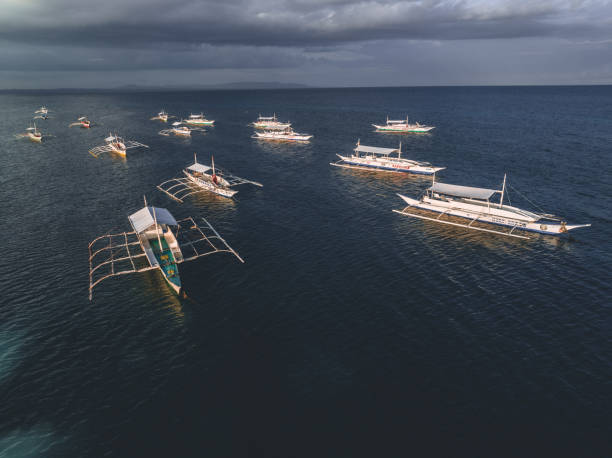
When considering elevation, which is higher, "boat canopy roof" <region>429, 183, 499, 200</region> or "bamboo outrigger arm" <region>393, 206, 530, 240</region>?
"boat canopy roof" <region>429, 183, 499, 200</region>

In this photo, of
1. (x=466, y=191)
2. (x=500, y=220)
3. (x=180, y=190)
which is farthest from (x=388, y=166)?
(x=180, y=190)

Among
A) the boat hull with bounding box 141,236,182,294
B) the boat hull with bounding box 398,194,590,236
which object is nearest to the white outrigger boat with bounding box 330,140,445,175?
the boat hull with bounding box 398,194,590,236

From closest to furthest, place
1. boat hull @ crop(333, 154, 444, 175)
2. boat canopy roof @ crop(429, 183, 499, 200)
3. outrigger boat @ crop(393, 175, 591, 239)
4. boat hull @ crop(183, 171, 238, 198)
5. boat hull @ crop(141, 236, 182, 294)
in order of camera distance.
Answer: boat hull @ crop(141, 236, 182, 294) < outrigger boat @ crop(393, 175, 591, 239) < boat canopy roof @ crop(429, 183, 499, 200) < boat hull @ crop(183, 171, 238, 198) < boat hull @ crop(333, 154, 444, 175)

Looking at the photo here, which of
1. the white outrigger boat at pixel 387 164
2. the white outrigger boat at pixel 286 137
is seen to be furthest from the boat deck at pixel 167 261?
Result: the white outrigger boat at pixel 286 137

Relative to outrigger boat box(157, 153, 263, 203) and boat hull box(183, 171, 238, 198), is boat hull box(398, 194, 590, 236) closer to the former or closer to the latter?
boat hull box(183, 171, 238, 198)

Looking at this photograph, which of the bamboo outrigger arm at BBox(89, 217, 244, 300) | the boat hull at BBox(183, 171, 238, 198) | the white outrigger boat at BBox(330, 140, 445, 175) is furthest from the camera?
the white outrigger boat at BBox(330, 140, 445, 175)

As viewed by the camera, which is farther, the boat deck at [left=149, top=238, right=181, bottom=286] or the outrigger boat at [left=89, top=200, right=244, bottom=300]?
the outrigger boat at [left=89, top=200, right=244, bottom=300]

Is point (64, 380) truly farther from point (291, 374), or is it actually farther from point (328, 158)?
point (328, 158)

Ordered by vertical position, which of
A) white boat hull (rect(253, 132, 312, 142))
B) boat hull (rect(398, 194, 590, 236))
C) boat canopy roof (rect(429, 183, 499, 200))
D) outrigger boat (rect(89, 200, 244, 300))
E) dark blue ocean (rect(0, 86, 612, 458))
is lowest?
dark blue ocean (rect(0, 86, 612, 458))
